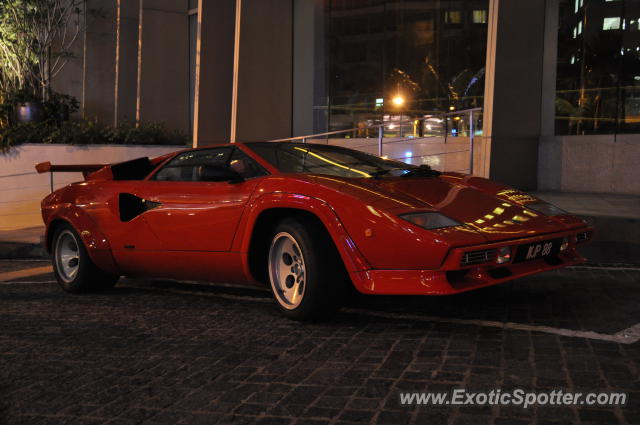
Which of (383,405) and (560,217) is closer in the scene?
(383,405)

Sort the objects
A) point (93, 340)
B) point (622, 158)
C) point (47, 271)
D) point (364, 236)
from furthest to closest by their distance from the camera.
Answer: point (622, 158)
point (47, 271)
point (93, 340)
point (364, 236)

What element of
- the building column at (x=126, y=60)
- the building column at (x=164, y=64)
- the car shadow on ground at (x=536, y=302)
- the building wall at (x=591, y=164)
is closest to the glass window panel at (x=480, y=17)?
the building wall at (x=591, y=164)

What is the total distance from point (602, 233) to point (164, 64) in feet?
52.5

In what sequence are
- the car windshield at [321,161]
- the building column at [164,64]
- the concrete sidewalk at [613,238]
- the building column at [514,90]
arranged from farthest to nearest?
the building column at [164,64]
the building column at [514,90]
the concrete sidewalk at [613,238]
the car windshield at [321,161]

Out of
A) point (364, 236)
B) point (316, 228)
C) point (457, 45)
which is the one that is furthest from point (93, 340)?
point (457, 45)

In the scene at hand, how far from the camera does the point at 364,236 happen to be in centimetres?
399

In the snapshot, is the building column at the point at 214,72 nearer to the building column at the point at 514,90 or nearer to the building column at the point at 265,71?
the building column at the point at 265,71

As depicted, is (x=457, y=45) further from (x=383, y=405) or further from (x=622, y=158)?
(x=383, y=405)

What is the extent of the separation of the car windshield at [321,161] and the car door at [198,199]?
6.9 inches

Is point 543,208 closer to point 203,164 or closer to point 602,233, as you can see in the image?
point 203,164

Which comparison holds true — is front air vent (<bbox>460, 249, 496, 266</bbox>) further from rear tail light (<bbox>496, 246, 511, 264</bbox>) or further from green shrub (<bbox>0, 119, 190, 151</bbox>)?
green shrub (<bbox>0, 119, 190, 151</bbox>)

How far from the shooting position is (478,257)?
152 inches

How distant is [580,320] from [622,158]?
331 inches

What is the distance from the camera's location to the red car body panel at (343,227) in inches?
153
